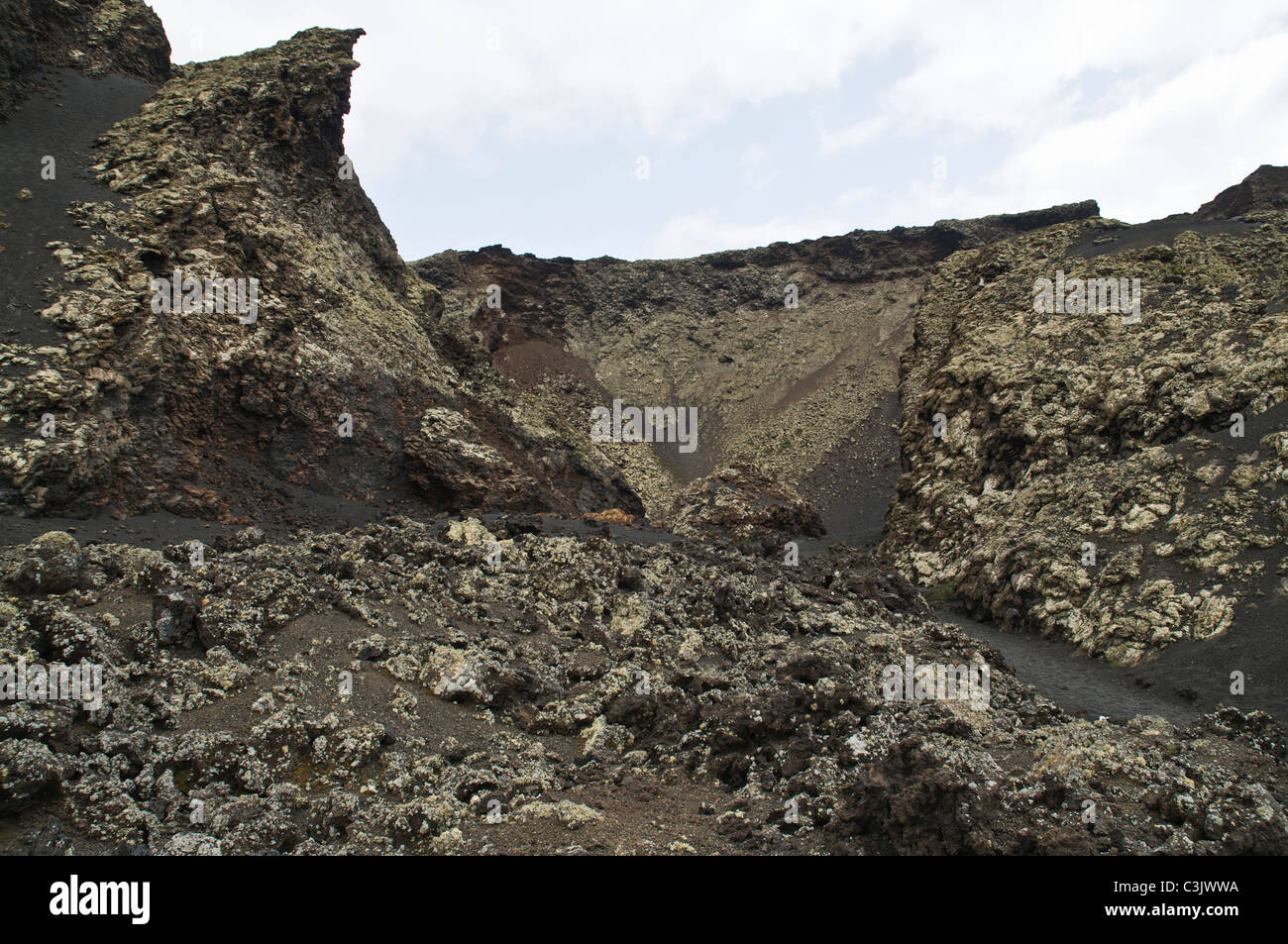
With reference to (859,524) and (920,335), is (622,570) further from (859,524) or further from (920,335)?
(859,524)

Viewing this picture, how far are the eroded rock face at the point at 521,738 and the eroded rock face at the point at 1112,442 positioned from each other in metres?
5.06

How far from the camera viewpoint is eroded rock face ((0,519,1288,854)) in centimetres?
684

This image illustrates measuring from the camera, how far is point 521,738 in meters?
10.1

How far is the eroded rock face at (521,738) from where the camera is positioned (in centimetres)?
684

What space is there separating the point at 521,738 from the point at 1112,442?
18.6 m

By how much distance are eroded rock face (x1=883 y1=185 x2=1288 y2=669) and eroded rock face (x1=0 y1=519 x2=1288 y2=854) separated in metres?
5.06

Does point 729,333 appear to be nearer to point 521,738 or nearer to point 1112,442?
point 1112,442

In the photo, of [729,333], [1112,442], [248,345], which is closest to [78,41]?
[248,345]

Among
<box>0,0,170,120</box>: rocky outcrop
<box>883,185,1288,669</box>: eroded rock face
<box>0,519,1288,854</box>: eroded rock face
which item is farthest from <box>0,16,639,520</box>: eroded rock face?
<box>883,185,1288,669</box>: eroded rock face

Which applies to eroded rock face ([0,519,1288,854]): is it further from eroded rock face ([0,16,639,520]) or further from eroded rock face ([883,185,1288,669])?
eroded rock face ([0,16,639,520])

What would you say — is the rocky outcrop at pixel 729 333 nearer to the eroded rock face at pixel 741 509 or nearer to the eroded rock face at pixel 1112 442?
the eroded rock face at pixel 741 509

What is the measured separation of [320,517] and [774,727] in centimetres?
1461

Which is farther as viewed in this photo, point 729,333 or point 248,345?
point 729,333

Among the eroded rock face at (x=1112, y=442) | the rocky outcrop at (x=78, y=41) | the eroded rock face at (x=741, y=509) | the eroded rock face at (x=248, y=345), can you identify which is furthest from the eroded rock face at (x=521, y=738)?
the eroded rock face at (x=741, y=509)
